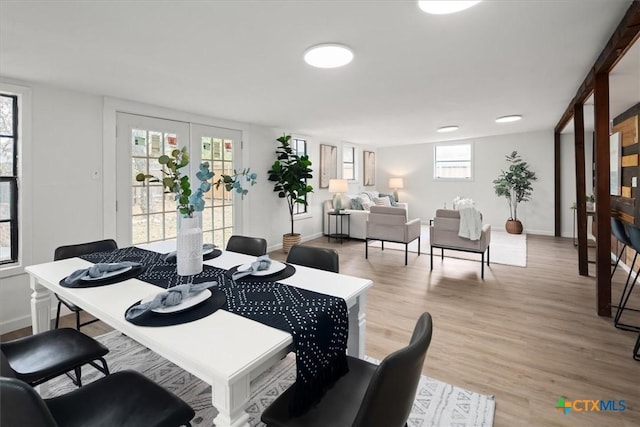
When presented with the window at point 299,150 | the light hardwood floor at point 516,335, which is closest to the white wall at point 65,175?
the light hardwood floor at point 516,335

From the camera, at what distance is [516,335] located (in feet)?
8.44

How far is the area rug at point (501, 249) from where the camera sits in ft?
15.9

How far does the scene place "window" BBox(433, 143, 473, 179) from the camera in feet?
25.8

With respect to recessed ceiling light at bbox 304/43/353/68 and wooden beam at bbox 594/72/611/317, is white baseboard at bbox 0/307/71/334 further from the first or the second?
wooden beam at bbox 594/72/611/317

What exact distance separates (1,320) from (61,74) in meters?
2.19

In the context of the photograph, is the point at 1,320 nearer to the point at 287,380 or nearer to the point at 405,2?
the point at 287,380

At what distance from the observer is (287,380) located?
2047 mm

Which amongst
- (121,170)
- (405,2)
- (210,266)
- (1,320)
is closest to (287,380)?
(210,266)

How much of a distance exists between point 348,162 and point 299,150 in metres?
2.01

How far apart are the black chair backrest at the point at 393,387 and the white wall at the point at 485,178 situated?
24.6 ft

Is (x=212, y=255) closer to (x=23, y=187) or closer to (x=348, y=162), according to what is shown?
(x=23, y=187)

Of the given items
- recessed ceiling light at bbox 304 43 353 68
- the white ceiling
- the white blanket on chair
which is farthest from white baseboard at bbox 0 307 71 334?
the white blanket on chair

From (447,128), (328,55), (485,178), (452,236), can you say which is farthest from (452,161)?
(328,55)

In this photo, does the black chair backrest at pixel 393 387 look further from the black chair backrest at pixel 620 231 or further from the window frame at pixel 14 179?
the window frame at pixel 14 179
